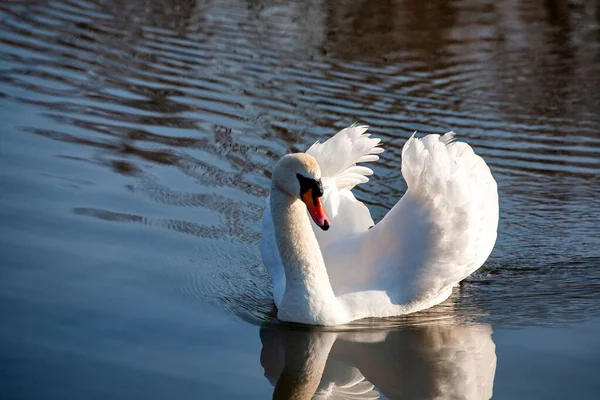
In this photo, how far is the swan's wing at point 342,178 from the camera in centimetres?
805

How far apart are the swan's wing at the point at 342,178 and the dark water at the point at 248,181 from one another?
713mm

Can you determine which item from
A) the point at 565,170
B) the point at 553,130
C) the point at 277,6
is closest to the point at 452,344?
the point at 565,170

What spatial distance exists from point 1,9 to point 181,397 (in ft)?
39.1

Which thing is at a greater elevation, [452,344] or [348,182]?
[348,182]

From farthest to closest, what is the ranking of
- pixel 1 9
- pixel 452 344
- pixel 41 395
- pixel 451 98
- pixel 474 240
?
pixel 1 9, pixel 451 98, pixel 474 240, pixel 452 344, pixel 41 395

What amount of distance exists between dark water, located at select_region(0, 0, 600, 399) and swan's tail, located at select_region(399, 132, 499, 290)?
0.35 m

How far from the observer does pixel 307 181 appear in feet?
22.7

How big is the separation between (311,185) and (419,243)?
104 centimetres

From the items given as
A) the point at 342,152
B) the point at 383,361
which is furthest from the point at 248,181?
the point at 383,361

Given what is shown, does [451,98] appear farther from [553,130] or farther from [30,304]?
[30,304]

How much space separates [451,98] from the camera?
13203 mm

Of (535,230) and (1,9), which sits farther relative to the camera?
(1,9)

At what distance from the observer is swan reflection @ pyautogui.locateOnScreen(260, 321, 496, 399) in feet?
21.6

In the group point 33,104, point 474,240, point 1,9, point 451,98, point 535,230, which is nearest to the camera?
point 474,240
